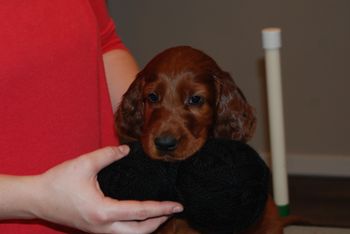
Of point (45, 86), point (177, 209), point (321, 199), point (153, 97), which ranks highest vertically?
point (45, 86)

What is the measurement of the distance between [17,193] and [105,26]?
775mm

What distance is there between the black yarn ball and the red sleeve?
0.57 metres

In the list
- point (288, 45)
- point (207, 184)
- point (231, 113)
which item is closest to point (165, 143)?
point (207, 184)

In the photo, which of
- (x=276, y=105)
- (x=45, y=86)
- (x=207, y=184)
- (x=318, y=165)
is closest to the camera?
(x=207, y=184)

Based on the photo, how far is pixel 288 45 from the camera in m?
4.02

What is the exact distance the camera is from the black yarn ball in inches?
47.5

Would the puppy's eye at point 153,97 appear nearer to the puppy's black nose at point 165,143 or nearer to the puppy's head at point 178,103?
the puppy's head at point 178,103

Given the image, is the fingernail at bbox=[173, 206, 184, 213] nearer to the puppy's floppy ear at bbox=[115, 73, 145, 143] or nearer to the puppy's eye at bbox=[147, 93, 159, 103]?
the puppy's eye at bbox=[147, 93, 159, 103]

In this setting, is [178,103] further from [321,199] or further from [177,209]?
[321,199]

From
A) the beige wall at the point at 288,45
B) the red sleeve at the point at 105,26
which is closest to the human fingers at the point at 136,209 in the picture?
the red sleeve at the point at 105,26

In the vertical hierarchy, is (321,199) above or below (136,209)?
below

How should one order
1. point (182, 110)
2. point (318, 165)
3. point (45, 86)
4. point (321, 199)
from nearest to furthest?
point (45, 86)
point (182, 110)
point (321, 199)
point (318, 165)

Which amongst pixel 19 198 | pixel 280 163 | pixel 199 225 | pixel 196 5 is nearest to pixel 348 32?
pixel 196 5

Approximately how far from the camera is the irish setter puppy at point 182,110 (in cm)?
153
